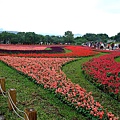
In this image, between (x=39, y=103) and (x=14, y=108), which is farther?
(x=39, y=103)

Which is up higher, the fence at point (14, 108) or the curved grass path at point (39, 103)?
the fence at point (14, 108)

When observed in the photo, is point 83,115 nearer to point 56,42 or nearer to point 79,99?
point 79,99

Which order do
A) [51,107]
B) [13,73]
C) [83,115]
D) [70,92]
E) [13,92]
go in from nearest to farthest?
[13,92] → [83,115] → [51,107] → [70,92] → [13,73]


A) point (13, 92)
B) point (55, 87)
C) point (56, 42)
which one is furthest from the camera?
point (56, 42)

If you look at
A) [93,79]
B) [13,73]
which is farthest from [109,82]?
[13,73]

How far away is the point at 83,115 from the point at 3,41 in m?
32.8

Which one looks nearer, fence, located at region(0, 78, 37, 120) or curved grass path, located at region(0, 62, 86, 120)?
fence, located at region(0, 78, 37, 120)

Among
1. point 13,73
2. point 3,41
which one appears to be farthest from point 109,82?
point 3,41

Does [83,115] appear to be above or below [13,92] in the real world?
below

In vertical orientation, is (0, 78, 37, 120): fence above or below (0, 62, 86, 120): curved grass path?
above

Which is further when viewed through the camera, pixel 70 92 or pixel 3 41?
pixel 3 41

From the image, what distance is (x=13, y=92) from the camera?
4.73 meters

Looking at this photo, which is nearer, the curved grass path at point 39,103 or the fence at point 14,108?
the fence at point 14,108

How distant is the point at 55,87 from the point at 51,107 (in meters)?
1.14
